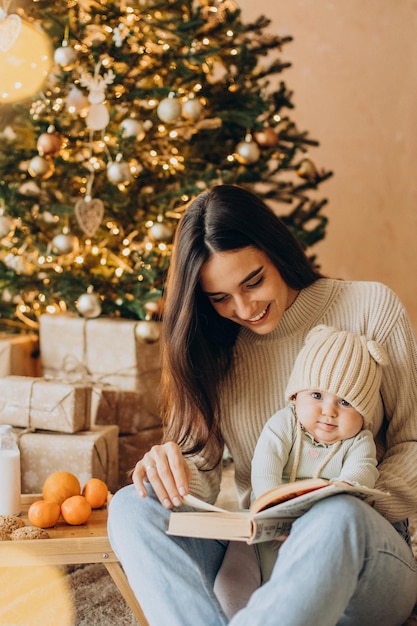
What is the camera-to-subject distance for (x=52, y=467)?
2137mm

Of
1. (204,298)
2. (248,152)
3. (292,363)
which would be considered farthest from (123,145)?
(292,363)

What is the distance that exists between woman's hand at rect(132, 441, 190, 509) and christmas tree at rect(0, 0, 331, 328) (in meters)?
1.15

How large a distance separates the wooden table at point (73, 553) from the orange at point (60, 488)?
0.12 meters

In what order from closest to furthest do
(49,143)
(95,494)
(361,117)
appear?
(95,494)
(49,143)
(361,117)

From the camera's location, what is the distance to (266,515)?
3.85 ft

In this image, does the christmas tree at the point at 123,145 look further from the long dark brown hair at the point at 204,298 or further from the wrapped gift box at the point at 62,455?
the long dark brown hair at the point at 204,298

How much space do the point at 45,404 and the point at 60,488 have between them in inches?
19.1

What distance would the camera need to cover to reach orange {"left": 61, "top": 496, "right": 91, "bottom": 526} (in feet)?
5.35

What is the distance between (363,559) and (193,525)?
0.89 feet

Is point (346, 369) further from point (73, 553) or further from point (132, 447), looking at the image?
point (132, 447)

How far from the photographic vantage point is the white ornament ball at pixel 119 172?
250cm

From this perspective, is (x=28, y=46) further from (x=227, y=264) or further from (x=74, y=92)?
(x=227, y=264)

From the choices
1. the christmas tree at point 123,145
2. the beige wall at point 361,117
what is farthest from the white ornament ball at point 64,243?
the beige wall at point 361,117

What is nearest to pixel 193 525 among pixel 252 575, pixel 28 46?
pixel 252 575
